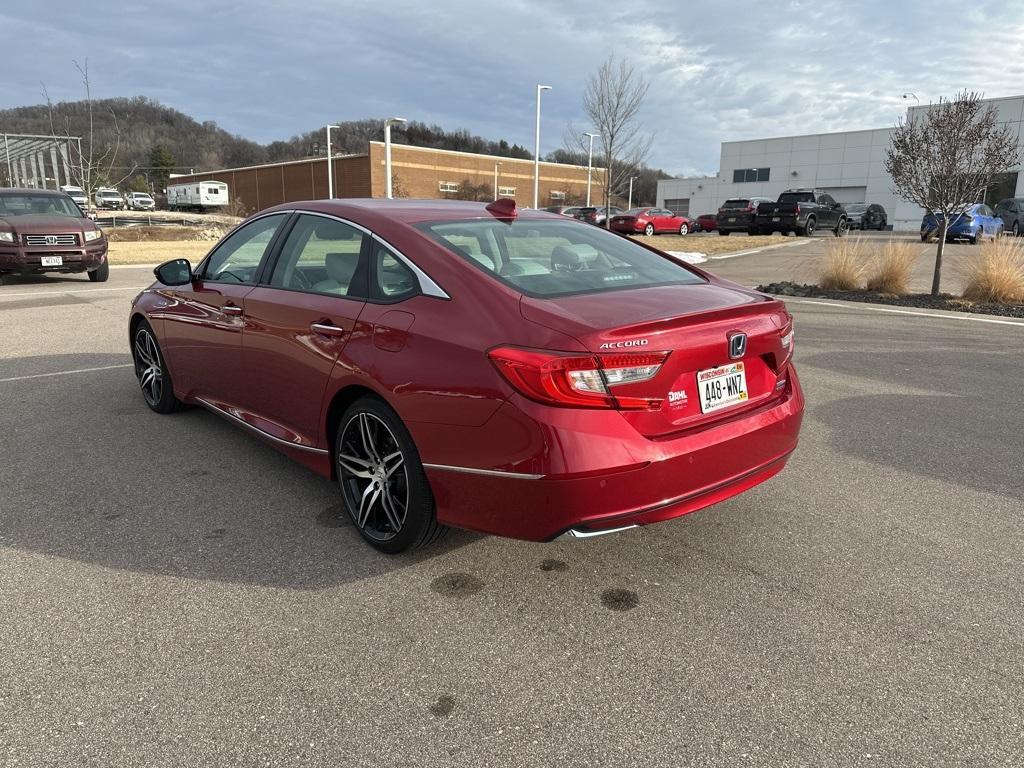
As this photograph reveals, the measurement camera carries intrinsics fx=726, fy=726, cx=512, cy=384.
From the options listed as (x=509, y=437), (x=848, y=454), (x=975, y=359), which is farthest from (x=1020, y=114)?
(x=509, y=437)

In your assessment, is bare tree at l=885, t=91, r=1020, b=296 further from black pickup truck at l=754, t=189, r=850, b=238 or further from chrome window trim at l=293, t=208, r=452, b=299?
black pickup truck at l=754, t=189, r=850, b=238

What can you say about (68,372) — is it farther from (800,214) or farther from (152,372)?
(800,214)

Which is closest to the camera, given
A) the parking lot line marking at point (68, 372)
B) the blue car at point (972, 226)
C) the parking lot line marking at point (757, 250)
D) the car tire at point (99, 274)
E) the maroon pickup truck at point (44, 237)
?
the parking lot line marking at point (68, 372)

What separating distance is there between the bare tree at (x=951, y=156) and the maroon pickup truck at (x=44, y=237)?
14463 mm

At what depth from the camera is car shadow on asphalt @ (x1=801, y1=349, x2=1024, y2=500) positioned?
4.51m

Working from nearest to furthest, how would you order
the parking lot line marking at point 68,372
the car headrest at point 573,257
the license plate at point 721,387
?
the license plate at point 721,387 < the car headrest at point 573,257 < the parking lot line marking at point 68,372

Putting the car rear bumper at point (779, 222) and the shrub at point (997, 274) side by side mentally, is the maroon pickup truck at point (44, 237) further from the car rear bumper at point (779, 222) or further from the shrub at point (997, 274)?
the car rear bumper at point (779, 222)

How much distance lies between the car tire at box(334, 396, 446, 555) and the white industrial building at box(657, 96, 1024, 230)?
52.1m

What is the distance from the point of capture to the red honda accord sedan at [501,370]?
2.63m

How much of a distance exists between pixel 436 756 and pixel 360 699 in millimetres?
375

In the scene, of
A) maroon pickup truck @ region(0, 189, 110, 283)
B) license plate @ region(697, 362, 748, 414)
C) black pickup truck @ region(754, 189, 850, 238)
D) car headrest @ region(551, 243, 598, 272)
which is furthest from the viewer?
black pickup truck @ region(754, 189, 850, 238)

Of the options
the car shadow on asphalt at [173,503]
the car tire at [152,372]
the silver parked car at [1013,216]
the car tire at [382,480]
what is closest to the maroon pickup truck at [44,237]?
the car shadow on asphalt at [173,503]

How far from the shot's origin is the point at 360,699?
7.82 ft

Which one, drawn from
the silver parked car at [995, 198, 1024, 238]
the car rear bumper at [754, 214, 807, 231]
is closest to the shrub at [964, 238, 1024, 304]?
the car rear bumper at [754, 214, 807, 231]
